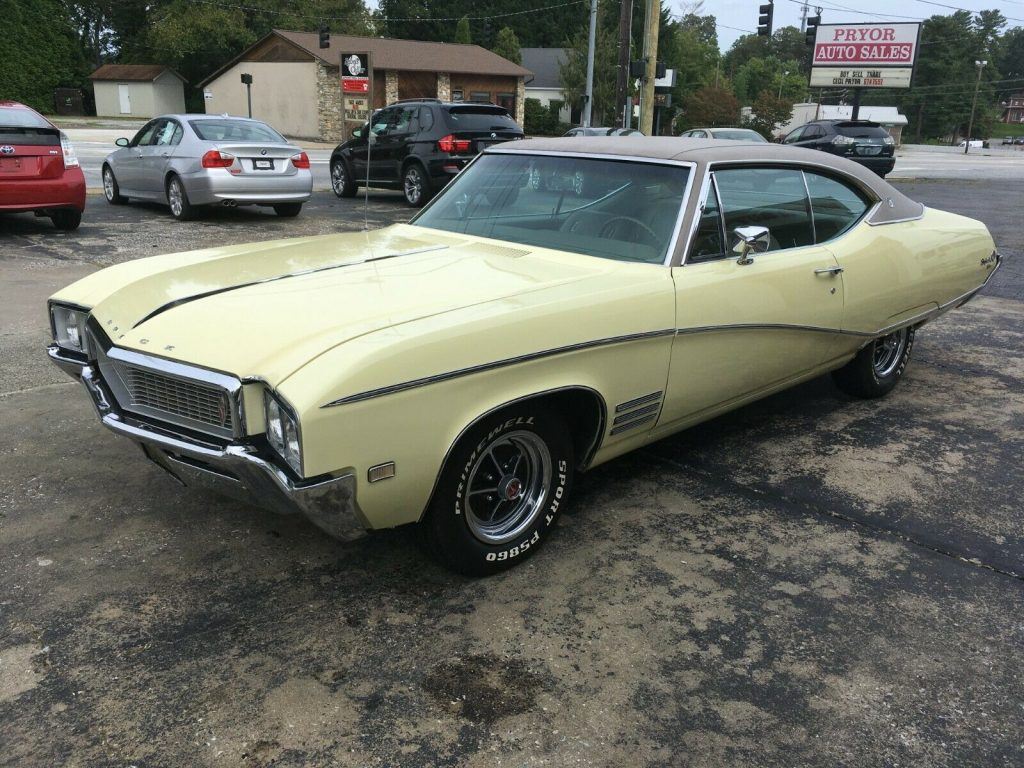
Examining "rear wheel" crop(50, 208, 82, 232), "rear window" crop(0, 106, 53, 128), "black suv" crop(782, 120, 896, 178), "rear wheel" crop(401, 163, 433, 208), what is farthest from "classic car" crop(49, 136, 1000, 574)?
"black suv" crop(782, 120, 896, 178)

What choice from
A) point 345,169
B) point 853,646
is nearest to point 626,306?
point 853,646

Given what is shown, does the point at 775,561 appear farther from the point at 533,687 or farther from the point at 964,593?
the point at 533,687

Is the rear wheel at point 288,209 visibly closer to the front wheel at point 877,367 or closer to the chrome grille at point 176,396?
the front wheel at point 877,367

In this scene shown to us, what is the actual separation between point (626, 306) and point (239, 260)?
1630 millimetres

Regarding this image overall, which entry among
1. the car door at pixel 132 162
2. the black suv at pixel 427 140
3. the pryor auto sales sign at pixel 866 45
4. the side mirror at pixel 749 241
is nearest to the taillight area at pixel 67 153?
the car door at pixel 132 162

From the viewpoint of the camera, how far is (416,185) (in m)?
13.5

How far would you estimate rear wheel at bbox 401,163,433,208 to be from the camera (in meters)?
13.3

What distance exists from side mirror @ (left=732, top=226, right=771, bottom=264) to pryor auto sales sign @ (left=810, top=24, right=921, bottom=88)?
40.0m

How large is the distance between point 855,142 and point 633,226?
20.0 m

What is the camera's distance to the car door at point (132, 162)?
12258mm

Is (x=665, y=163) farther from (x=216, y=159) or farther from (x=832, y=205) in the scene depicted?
(x=216, y=159)

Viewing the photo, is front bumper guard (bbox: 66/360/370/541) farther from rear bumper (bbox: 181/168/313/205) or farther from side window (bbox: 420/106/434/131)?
side window (bbox: 420/106/434/131)

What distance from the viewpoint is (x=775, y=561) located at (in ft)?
10.8

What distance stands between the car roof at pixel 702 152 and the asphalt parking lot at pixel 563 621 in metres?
1.41
